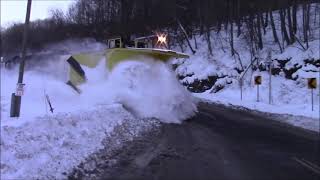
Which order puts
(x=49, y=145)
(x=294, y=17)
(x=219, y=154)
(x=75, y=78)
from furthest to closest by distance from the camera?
(x=294, y=17) → (x=75, y=78) → (x=219, y=154) → (x=49, y=145)

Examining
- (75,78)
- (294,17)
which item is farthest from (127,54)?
(294,17)

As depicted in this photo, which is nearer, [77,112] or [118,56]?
[77,112]

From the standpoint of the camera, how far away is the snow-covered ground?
9302 mm

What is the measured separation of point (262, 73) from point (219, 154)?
25.4 meters

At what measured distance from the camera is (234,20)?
5288cm

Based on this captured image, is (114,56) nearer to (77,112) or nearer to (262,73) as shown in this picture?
(77,112)

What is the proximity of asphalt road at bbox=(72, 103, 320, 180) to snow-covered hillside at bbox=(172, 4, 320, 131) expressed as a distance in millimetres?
4674

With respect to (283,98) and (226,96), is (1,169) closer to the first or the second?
(283,98)

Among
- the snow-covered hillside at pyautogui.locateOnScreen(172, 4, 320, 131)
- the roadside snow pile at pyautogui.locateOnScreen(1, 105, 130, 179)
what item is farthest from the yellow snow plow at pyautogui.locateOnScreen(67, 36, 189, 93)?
the roadside snow pile at pyautogui.locateOnScreen(1, 105, 130, 179)

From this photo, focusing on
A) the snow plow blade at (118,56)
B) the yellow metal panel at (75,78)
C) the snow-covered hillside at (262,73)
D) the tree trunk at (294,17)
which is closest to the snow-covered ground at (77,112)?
the snow plow blade at (118,56)

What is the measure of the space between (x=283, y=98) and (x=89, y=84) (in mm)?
14206

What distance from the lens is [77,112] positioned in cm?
1420

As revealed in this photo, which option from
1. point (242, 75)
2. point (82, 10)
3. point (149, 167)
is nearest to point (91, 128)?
point (149, 167)

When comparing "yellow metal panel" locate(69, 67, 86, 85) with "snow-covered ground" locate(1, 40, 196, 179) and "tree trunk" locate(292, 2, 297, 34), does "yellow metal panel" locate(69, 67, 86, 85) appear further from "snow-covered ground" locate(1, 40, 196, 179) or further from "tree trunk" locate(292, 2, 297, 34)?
"tree trunk" locate(292, 2, 297, 34)
